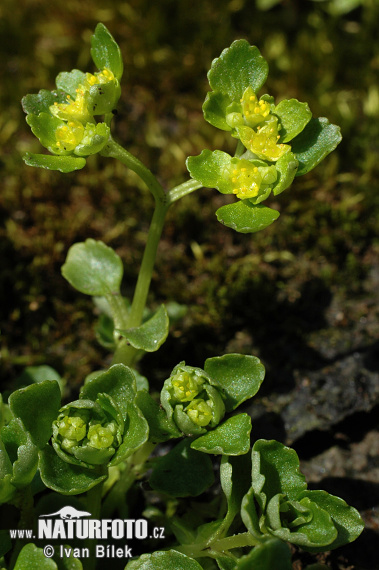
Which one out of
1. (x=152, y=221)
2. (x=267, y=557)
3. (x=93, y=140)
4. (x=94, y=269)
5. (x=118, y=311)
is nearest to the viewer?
(x=267, y=557)

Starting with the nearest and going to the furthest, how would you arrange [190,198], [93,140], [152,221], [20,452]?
[20,452] < [93,140] < [152,221] < [190,198]

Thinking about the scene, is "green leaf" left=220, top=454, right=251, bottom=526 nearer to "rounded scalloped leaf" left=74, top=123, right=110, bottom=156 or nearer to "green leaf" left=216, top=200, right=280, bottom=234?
"green leaf" left=216, top=200, right=280, bottom=234

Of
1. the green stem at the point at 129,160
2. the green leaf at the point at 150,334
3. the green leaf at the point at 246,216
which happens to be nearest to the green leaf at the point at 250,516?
the green leaf at the point at 150,334

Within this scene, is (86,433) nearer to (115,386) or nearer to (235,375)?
(115,386)

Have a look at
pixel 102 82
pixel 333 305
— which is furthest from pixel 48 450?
pixel 333 305

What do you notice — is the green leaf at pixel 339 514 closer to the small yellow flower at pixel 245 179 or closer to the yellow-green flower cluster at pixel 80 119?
the small yellow flower at pixel 245 179

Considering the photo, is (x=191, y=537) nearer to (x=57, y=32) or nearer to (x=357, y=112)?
(x=357, y=112)

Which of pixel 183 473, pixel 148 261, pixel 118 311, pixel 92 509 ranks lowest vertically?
pixel 92 509

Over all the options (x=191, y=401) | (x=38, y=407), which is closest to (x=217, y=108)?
(x=191, y=401)
